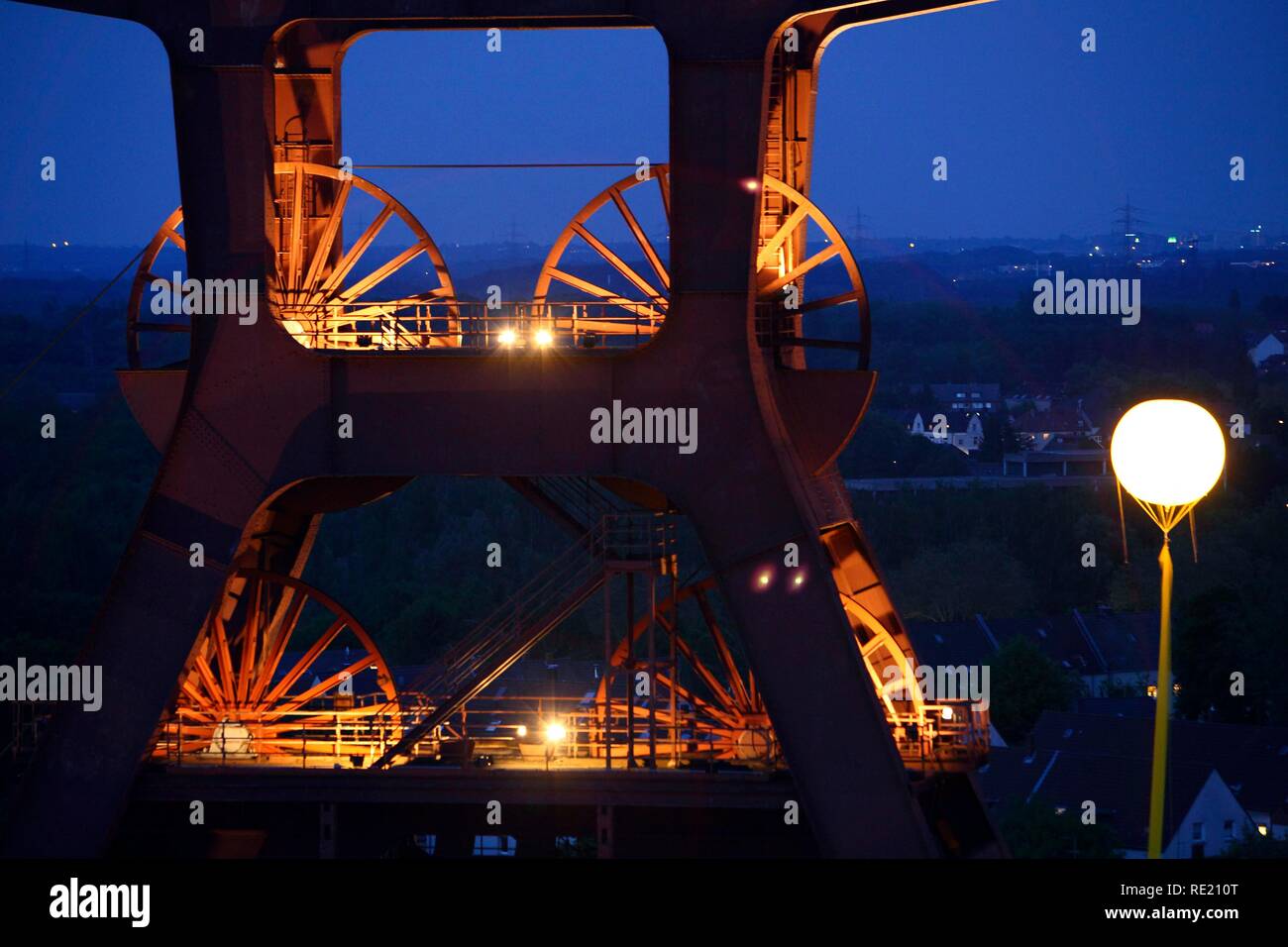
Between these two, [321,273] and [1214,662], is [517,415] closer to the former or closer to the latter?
[321,273]

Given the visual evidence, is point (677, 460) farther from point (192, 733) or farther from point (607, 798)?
point (192, 733)

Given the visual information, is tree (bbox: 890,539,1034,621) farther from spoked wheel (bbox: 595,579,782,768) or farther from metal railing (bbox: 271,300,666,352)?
metal railing (bbox: 271,300,666,352)

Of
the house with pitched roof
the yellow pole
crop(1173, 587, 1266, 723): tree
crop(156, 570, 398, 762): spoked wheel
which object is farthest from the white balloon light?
crop(1173, 587, 1266, 723): tree

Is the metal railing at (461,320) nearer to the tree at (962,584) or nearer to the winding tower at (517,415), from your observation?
the winding tower at (517,415)

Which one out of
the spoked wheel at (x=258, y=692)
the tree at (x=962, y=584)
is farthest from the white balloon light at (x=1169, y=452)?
the tree at (x=962, y=584)

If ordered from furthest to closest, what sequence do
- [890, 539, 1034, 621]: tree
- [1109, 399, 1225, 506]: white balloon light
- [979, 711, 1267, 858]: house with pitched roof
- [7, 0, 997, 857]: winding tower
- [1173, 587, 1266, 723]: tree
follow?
1. [890, 539, 1034, 621]: tree
2. [1173, 587, 1266, 723]: tree
3. [979, 711, 1267, 858]: house with pitched roof
4. [7, 0, 997, 857]: winding tower
5. [1109, 399, 1225, 506]: white balloon light
